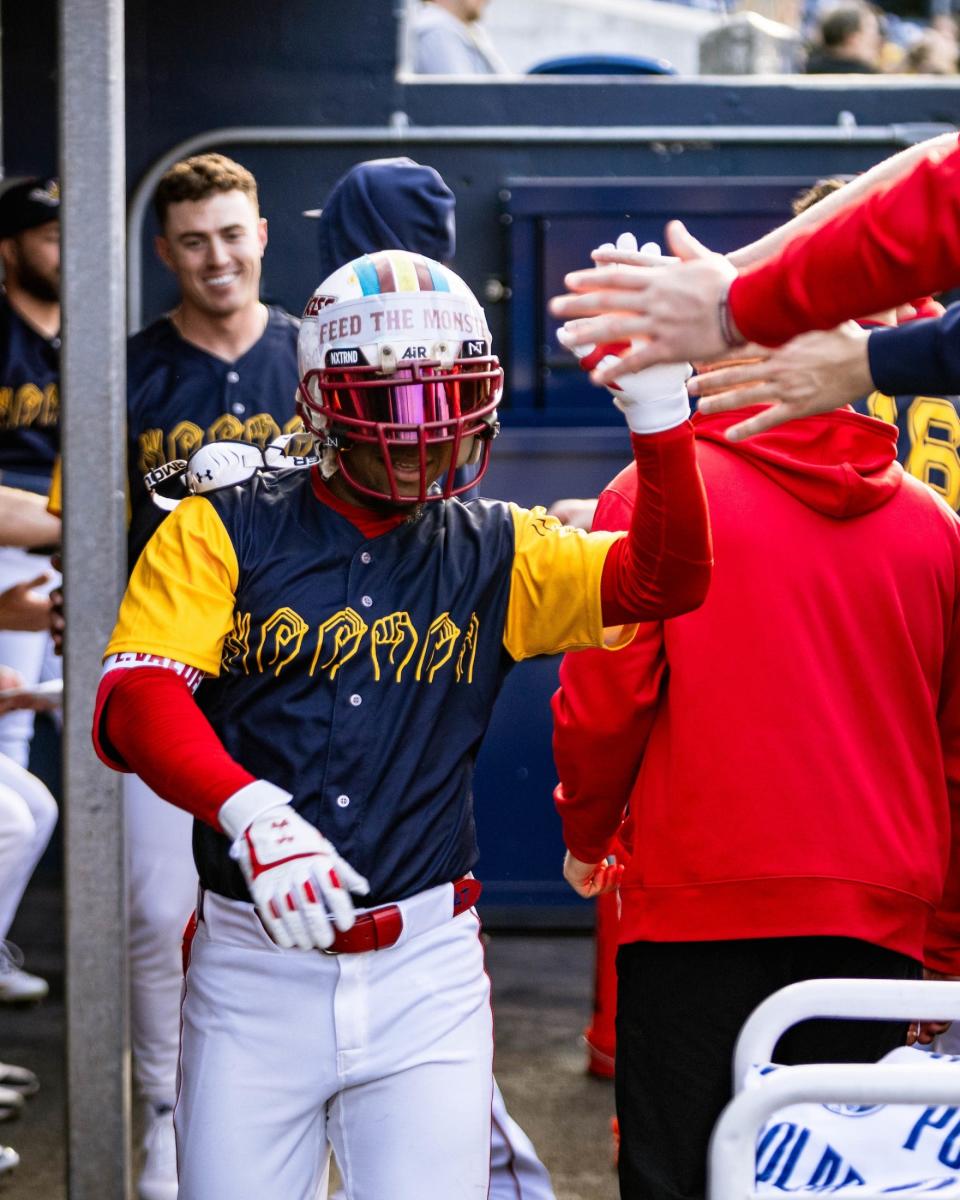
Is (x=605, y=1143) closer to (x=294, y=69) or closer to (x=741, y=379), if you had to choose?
(x=741, y=379)

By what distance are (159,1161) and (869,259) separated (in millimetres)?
2488

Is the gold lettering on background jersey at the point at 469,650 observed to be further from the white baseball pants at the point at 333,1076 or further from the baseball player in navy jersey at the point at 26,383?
the baseball player in navy jersey at the point at 26,383

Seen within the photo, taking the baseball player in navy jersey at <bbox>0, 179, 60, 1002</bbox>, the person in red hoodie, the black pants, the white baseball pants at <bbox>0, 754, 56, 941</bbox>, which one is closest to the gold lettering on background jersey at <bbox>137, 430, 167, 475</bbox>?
the white baseball pants at <bbox>0, 754, 56, 941</bbox>

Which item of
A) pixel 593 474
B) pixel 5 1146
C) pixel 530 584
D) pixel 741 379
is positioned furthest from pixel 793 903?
pixel 593 474

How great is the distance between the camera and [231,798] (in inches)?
88.0

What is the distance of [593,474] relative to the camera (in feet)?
19.1

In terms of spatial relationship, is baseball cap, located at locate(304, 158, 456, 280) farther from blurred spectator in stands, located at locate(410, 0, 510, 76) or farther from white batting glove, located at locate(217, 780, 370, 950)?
blurred spectator in stands, located at locate(410, 0, 510, 76)

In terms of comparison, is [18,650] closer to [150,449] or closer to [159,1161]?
[150,449]

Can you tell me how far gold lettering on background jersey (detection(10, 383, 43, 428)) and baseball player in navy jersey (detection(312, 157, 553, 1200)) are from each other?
2027 millimetres

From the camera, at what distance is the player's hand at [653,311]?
7.20 ft

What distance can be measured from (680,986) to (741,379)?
99 cm

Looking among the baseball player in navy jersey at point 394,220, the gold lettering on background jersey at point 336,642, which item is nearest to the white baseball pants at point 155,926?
the baseball player in navy jersey at point 394,220

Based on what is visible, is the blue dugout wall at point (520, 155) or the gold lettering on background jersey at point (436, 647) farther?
the blue dugout wall at point (520, 155)

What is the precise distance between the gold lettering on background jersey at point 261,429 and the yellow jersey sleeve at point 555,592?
1.45 m
